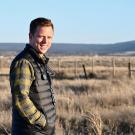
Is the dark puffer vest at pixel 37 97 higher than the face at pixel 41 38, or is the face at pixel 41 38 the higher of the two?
the face at pixel 41 38

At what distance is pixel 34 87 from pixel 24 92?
0.48 ft

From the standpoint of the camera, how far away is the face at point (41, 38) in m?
4.91

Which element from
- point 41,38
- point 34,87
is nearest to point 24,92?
point 34,87

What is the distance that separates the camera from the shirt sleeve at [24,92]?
15.6 ft

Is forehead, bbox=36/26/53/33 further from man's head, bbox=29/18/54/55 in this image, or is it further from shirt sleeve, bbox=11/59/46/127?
shirt sleeve, bbox=11/59/46/127

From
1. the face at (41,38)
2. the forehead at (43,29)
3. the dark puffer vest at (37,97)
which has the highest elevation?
the forehead at (43,29)

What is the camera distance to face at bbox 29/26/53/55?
491cm

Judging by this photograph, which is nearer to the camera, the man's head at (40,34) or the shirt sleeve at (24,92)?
the shirt sleeve at (24,92)

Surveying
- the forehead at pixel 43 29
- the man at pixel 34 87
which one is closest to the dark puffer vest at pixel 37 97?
the man at pixel 34 87

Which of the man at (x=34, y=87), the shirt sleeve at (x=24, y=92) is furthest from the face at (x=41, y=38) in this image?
the shirt sleeve at (x=24, y=92)

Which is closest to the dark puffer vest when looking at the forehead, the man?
the man

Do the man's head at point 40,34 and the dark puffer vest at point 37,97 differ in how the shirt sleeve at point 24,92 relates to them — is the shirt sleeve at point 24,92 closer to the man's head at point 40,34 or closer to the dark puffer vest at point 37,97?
the dark puffer vest at point 37,97

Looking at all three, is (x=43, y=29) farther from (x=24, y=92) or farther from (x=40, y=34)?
(x=24, y=92)

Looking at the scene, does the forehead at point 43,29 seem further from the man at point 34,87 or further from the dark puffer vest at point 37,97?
the dark puffer vest at point 37,97
